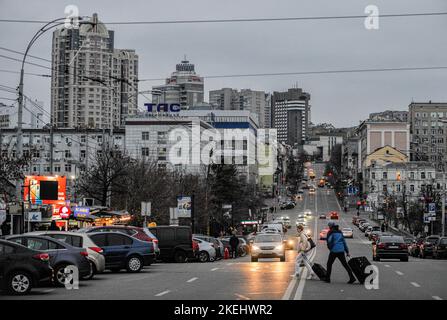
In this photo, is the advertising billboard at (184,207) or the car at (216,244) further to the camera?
the advertising billboard at (184,207)

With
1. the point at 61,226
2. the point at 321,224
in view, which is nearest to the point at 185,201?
the point at 61,226

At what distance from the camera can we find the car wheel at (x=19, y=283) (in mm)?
22328

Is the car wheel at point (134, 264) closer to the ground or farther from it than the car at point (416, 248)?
farther from it

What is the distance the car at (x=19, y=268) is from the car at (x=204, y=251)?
25.3 metres

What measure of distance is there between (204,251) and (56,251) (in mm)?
23191

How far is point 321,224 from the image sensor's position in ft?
453

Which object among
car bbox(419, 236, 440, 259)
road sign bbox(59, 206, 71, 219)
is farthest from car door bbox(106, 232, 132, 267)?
car bbox(419, 236, 440, 259)

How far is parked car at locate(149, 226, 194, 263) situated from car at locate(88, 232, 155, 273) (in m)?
10.8

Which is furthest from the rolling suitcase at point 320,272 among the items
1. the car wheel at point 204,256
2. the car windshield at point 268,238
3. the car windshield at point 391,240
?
the car wheel at point 204,256

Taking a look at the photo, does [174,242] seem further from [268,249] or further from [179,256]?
[268,249]

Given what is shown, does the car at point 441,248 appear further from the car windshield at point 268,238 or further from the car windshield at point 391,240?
the car windshield at point 268,238

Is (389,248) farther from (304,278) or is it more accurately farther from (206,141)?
(206,141)

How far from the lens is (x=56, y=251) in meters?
25.6

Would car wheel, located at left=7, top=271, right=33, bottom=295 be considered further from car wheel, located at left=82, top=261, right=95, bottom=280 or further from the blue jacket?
the blue jacket
